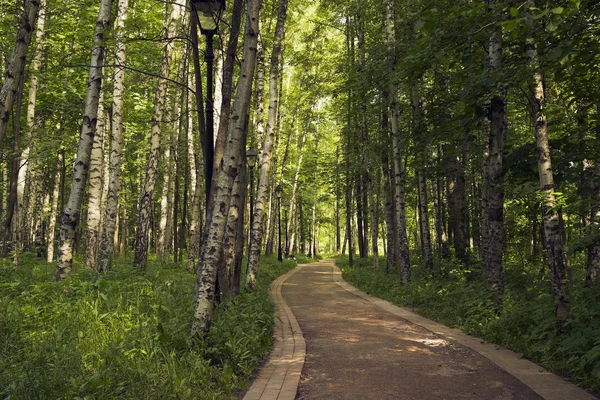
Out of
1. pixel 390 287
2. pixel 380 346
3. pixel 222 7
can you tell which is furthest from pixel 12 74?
pixel 390 287

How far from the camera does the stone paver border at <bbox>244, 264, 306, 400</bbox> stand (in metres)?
5.36

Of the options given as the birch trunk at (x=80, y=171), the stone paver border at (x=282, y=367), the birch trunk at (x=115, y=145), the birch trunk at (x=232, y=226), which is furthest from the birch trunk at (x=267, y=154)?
the birch trunk at (x=80, y=171)

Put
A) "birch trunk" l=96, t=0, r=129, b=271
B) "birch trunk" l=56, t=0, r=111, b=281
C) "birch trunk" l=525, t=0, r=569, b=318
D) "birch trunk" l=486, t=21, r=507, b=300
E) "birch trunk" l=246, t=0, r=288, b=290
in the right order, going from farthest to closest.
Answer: "birch trunk" l=246, t=0, r=288, b=290 < "birch trunk" l=96, t=0, r=129, b=271 < "birch trunk" l=486, t=21, r=507, b=300 < "birch trunk" l=56, t=0, r=111, b=281 < "birch trunk" l=525, t=0, r=569, b=318

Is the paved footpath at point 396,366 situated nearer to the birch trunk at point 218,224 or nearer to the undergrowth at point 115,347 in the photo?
the undergrowth at point 115,347

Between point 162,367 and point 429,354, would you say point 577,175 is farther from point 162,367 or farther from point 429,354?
point 162,367

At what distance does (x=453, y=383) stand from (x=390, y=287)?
10.4m

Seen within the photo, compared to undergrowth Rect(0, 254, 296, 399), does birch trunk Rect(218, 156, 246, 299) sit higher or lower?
higher

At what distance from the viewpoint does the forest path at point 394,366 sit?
18.0 feet

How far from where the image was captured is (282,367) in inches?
260

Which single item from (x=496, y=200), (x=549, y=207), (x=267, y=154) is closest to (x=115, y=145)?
(x=267, y=154)

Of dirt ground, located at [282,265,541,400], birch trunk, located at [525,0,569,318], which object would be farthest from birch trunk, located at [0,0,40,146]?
birch trunk, located at [525,0,569,318]

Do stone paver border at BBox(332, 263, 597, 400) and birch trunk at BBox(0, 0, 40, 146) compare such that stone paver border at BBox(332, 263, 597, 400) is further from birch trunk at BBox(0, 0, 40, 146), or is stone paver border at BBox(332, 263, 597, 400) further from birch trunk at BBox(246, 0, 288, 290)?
birch trunk at BBox(0, 0, 40, 146)

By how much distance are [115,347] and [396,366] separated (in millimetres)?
3924

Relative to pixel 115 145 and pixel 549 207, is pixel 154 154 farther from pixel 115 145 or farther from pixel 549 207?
pixel 549 207
